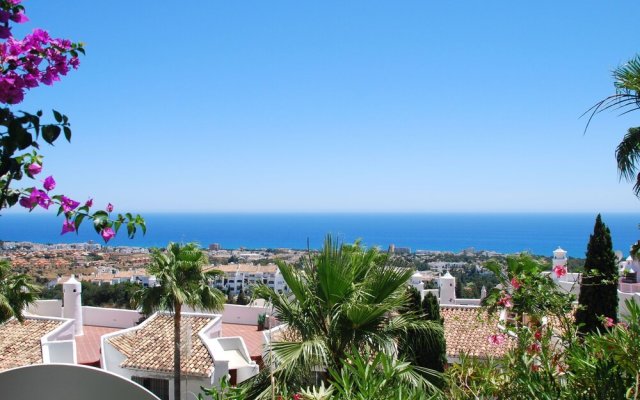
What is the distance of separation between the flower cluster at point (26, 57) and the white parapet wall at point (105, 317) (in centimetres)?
1963

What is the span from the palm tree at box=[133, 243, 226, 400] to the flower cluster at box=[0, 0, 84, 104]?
11481 mm

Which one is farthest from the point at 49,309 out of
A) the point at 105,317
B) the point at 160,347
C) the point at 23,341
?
the point at 160,347

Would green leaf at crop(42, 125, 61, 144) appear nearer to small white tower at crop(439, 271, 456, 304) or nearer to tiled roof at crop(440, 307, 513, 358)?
tiled roof at crop(440, 307, 513, 358)

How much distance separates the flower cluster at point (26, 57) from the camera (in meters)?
1.85

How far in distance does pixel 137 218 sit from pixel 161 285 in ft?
38.0

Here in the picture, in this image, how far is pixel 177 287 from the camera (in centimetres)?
1322

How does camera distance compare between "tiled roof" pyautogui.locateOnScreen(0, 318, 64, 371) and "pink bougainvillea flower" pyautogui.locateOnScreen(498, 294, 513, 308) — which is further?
"tiled roof" pyautogui.locateOnScreen(0, 318, 64, 371)

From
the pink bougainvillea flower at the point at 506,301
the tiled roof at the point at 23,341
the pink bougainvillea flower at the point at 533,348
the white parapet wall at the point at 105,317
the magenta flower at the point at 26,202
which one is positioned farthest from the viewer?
the white parapet wall at the point at 105,317

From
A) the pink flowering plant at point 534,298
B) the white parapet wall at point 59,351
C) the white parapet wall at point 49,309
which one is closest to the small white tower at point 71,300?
the white parapet wall at point 49,309

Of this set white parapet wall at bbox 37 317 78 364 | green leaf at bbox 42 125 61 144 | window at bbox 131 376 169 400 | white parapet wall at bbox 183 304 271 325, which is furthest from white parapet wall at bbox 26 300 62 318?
green leaf at bbox 42 125 61 144

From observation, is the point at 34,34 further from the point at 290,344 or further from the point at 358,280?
the point at 358,280

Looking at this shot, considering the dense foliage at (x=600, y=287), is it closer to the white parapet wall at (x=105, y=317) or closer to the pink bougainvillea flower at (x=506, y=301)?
the pink bougainvillea flower at (x=506, y=301)

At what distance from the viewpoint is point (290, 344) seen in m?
5.12

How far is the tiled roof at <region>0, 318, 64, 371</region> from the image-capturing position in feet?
50.6
